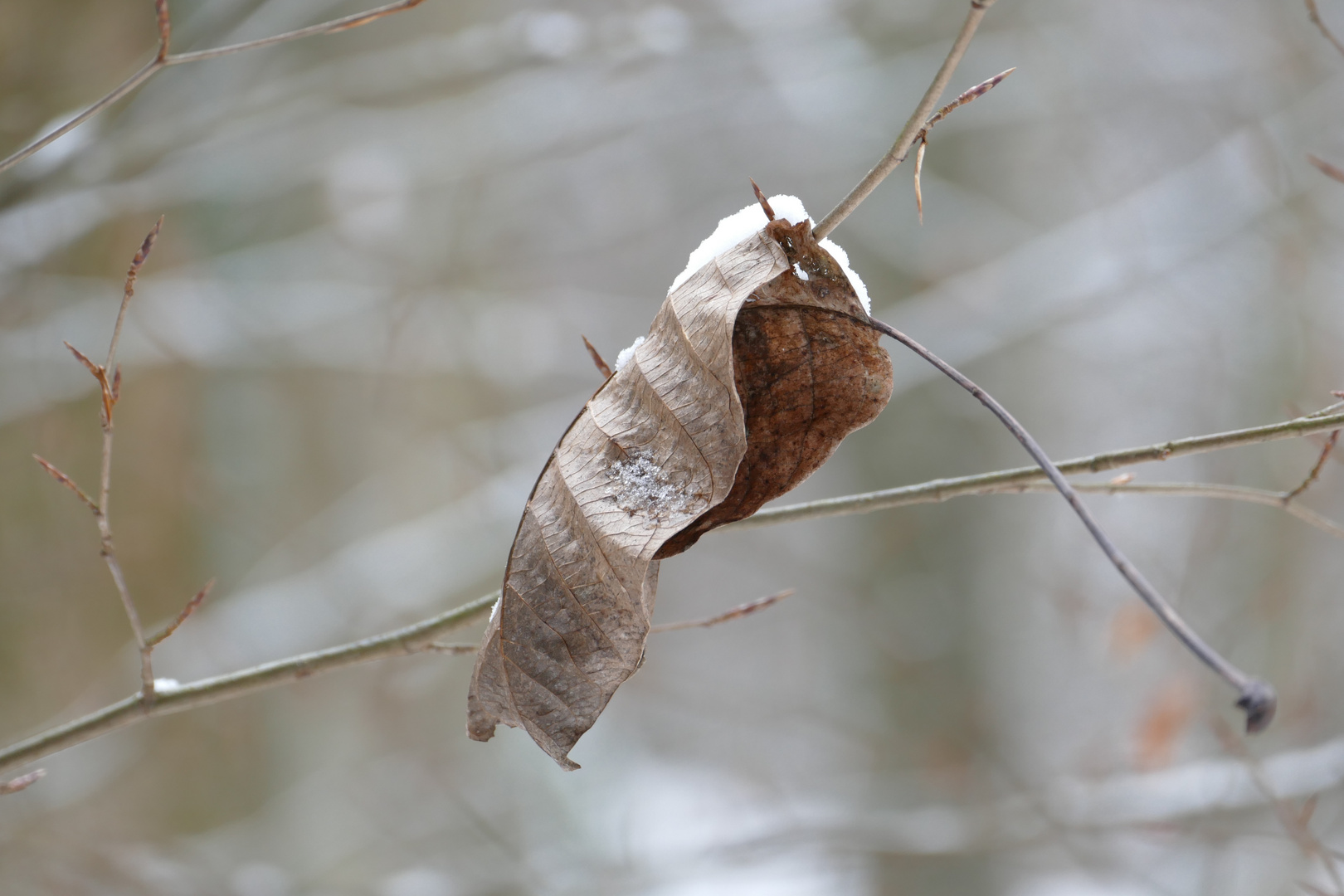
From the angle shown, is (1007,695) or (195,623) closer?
(195,623)

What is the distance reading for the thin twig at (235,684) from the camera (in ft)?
2.20

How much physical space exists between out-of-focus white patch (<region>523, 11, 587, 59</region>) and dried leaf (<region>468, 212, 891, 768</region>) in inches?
58.9

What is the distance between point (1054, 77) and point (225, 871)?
10.8ft

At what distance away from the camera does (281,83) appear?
1896mm

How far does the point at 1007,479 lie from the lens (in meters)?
0.64

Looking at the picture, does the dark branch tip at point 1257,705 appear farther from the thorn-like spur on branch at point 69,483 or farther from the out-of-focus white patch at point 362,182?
the out-of-focus white patch at point 362,182

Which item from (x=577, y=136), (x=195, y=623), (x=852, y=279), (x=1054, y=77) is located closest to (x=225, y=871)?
(x=195, y=623)

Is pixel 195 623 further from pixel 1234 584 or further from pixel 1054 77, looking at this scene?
pixel 1234 584

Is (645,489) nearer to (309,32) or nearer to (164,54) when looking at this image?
(309,32)

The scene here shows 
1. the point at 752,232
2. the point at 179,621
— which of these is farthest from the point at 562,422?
the point at 752,232

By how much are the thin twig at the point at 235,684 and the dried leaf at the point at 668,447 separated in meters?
0.15

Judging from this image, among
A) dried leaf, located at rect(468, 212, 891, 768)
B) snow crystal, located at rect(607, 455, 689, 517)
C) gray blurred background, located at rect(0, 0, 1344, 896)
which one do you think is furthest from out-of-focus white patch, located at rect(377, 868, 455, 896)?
snow crystal, located at rect(607, 455, 689, 517)

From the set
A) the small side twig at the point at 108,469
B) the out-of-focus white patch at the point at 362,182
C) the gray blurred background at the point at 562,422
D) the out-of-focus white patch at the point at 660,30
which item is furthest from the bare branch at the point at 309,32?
the out-of-focus white patch at the point at 362,182

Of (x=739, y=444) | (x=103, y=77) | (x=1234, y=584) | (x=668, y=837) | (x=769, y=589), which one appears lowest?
(x=769, y=589)
